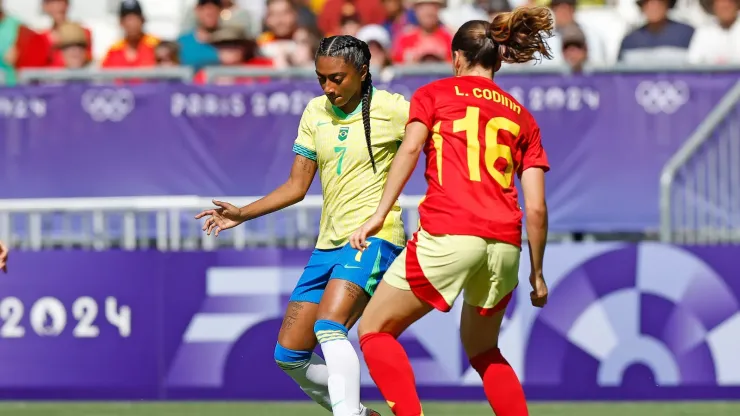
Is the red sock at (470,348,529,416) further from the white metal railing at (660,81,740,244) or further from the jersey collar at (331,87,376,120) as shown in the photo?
the white metal railing at (660,81,740,244)

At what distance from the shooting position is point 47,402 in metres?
11.1

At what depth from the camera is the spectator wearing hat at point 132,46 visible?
13672mm

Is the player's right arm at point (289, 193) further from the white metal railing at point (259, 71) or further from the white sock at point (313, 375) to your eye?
the white metal railing at point (259, 71)

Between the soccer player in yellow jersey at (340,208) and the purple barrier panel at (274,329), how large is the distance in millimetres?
3490

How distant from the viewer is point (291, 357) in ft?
24.8

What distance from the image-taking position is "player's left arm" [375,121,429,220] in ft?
21.7

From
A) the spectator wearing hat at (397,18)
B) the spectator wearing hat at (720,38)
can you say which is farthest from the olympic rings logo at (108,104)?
the spectator wearing hat at (720,38)

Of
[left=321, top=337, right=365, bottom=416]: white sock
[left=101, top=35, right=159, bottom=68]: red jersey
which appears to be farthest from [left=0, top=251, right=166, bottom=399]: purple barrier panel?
[left=321, top=337, right=365, bottom=416]: white sock

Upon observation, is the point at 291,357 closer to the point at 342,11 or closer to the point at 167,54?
the point at 167,54

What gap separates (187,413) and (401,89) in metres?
3.14

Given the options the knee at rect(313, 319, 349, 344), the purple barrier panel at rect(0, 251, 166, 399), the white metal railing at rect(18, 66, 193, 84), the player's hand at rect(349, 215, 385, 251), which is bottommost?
the purple barrier panel at rect(0, 251, 166, 399)

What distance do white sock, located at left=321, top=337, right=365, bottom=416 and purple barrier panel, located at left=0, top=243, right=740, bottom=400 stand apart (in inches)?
147

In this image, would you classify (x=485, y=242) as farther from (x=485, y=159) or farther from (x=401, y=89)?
(x=401, y=89)

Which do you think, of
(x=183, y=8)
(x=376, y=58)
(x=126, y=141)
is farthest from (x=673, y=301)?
(x=183, y=8)
